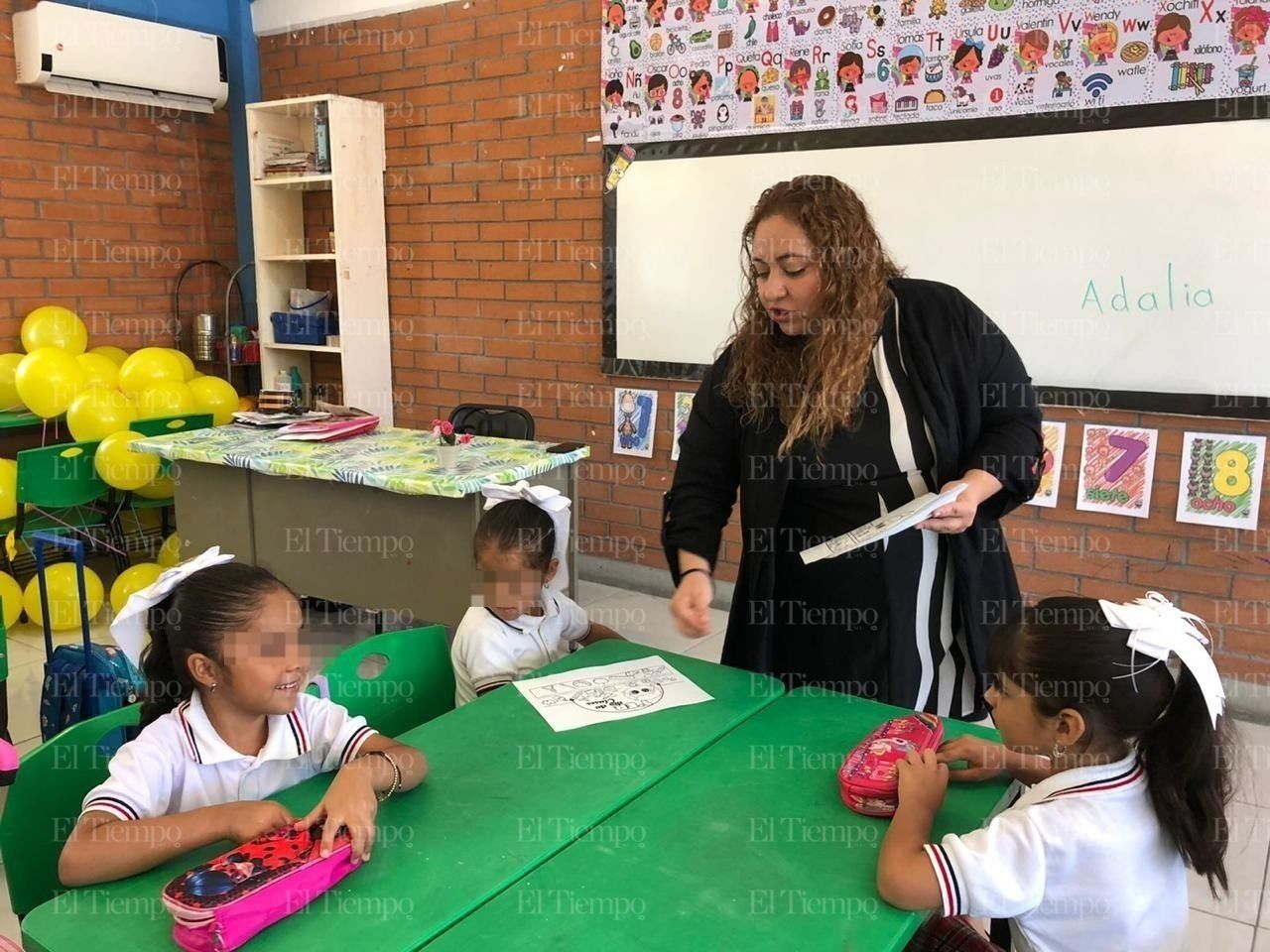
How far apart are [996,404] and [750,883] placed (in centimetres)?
99

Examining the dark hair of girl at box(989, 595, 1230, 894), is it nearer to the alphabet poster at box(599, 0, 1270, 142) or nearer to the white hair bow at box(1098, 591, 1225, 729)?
the white hair bow at box(1098, 591, 1225, 729)

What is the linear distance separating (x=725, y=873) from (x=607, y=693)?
1.79 ft

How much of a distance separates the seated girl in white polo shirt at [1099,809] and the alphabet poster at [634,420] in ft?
9.91

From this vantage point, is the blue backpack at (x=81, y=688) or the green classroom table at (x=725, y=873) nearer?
the green classroom table at (x=725, y=873)

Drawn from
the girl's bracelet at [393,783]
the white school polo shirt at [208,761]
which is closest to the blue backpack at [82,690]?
the white school polo shirt at [208,761]

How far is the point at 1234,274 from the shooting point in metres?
2.92

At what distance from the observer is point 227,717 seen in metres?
1.41

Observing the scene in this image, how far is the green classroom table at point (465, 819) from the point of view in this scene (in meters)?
1.05

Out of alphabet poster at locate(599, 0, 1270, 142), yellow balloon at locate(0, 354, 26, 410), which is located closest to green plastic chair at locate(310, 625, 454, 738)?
alphabet poster at locate(599, 0, 1270, 142)

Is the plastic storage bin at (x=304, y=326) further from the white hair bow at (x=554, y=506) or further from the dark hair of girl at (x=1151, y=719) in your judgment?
the dark hair of girl at (x=1151, y=719)

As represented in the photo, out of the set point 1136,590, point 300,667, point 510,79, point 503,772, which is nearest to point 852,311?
point 503,772

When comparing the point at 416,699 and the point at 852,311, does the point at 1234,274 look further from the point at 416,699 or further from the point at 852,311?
the point at 416,699

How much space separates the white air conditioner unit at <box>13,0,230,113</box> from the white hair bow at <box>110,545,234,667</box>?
404 cm

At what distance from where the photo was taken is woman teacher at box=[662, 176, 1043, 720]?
5.60 feet
